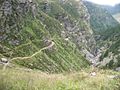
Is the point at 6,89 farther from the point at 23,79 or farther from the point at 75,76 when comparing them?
the point at 75,76

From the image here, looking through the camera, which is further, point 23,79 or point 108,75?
point 108,75

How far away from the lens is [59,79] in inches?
795

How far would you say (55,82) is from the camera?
1977 centimetres

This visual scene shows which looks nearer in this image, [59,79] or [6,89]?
[6,89]

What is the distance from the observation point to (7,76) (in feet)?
64.3

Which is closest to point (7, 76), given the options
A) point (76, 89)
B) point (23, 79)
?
point (23, 79)

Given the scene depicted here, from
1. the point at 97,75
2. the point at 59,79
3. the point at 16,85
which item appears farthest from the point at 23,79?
the point at 97,75

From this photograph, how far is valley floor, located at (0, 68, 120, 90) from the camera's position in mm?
18922

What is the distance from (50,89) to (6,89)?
2.50 m

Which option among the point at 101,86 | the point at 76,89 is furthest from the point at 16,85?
the point at 101,86

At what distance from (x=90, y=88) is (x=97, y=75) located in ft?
6.02

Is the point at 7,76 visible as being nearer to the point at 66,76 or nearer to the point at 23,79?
the point at 23,79

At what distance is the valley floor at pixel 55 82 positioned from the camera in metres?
18.9

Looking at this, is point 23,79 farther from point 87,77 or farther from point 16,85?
point 87,77
